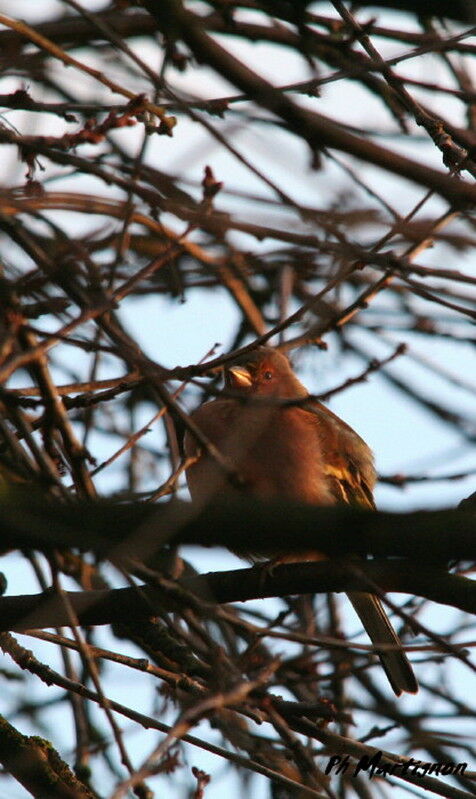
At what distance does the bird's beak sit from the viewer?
6543 mm

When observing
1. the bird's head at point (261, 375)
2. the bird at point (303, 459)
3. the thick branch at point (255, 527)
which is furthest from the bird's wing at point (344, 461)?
the thick branch at point (255, 527)

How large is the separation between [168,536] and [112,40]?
1.74 metres

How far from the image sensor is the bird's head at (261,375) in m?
6.60

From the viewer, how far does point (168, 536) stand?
2500 mm

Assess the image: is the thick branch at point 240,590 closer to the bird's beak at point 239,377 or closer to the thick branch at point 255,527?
the thick branch at point 255,527

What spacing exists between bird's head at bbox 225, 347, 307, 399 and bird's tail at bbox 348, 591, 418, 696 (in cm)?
141

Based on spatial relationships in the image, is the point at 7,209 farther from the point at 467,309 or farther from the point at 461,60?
the point at 461,60

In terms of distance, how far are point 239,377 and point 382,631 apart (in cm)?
179

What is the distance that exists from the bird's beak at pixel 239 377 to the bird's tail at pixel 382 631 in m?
1.49

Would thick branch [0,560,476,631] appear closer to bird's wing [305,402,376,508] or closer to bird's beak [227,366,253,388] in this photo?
bird's wing [305,402,376,508]

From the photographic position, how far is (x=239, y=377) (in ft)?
21.4

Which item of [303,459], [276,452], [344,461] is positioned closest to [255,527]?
[276,452]

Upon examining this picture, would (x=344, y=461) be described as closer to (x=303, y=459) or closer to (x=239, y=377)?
(x=303, y=459)

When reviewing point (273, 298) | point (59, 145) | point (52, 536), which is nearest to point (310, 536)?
point (52, 536)
